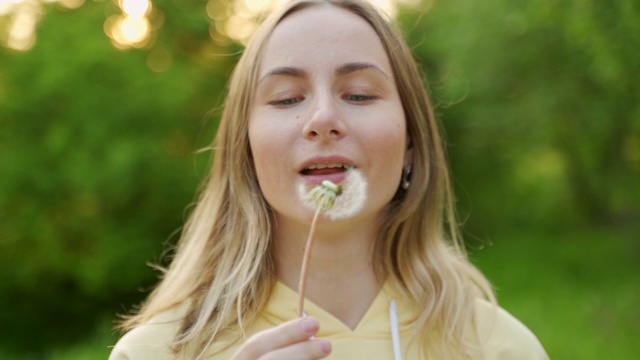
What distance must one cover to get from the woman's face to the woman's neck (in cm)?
10

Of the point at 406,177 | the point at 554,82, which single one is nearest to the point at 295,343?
the point at 406,177

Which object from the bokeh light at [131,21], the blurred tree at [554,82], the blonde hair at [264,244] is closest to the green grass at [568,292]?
the blurred tree at [554,82]

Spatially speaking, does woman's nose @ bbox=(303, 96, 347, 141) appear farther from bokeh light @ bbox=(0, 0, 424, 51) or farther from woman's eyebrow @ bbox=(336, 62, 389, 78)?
bokeh light @ bbox=(0, 0, 424, 51)

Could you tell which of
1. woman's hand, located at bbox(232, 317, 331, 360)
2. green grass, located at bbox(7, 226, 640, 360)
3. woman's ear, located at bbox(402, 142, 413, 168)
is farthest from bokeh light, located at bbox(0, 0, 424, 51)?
woman's hand, located at bbox(232, 317, 331, 360)

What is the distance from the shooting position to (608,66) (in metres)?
5.74

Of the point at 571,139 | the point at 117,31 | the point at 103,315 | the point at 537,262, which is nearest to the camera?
the point at 571,139

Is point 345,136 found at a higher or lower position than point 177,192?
lower

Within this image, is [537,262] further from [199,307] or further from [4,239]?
[199,307]

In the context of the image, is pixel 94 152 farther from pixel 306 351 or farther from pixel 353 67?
pixel 306 351

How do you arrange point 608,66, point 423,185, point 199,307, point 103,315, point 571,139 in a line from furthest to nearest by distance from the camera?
point 103,315 → point 571,139 → point 608,66 → point 423,185 → point 199,307

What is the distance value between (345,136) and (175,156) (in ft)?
25.1

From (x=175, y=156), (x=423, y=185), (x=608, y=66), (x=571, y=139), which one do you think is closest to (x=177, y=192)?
(x=175, y=156)

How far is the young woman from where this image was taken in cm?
243

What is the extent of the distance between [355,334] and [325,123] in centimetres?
59
